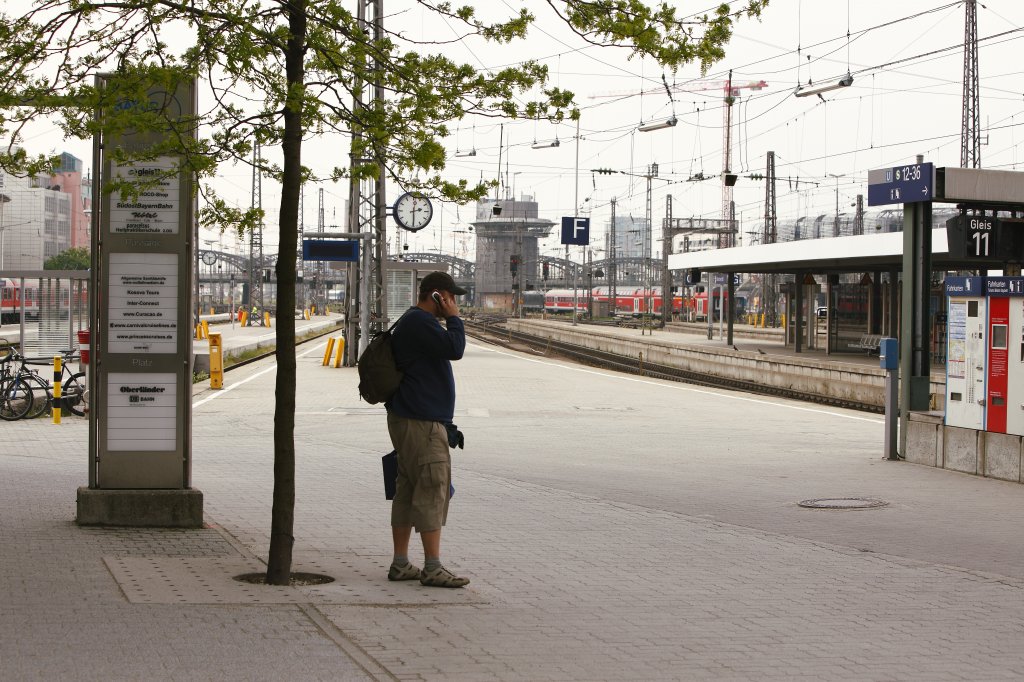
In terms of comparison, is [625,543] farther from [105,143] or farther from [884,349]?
[884,349]

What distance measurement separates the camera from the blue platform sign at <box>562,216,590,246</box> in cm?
5719

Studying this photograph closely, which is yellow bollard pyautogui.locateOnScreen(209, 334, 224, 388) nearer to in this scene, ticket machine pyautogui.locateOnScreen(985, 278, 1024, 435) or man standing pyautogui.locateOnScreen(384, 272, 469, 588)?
ticket machine pyautogui.locateOnScreen(985, 278, 1024, 435)

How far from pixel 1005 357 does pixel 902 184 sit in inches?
92.9

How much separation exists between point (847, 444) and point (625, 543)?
9.13 m

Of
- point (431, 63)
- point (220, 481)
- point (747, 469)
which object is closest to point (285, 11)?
point (431, 63)

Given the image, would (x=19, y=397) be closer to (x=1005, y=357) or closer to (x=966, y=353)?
(x=966, y=353)

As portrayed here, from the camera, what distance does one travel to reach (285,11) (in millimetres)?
7453

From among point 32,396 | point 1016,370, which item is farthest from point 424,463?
point 32,396

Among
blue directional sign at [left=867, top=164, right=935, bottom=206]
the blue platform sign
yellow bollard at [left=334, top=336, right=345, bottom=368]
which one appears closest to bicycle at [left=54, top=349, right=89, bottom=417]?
blue directional sign at [left=867, top=164, right=935, bottom=206]

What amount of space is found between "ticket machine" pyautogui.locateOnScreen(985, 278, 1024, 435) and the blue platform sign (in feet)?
143

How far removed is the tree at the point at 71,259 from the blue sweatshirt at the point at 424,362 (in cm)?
7884

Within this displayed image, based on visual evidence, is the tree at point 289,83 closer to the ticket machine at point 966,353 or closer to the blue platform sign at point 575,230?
the ticket machine at point 966,353

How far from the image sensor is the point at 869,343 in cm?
3919

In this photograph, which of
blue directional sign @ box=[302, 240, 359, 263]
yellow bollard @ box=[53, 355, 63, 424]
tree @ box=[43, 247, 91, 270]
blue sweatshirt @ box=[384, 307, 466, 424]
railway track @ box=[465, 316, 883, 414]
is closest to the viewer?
blue sweatshirt @ box=[384, 307, 466, 424]
